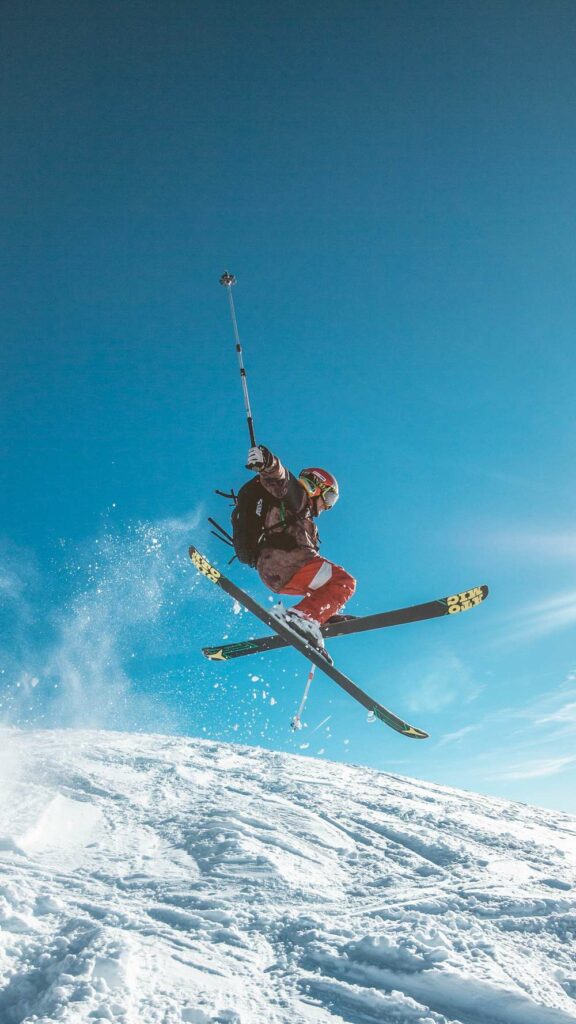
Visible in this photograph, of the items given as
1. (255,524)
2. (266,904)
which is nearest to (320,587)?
(255,524)

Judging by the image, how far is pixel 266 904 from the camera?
24.2 ft

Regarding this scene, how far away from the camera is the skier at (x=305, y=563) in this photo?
6.25 metres

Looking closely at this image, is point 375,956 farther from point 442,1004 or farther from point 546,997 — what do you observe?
point 546,997

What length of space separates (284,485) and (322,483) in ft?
2.68

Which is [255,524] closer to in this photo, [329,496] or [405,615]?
[329,496]

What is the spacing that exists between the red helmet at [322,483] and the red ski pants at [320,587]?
718 mm

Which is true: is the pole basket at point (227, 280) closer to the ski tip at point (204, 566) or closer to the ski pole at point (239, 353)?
the ski pole at point (239, 353)

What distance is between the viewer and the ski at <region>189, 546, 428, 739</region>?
6.82 m

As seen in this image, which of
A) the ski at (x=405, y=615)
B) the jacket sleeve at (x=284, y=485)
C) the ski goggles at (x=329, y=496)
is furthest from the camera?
the ski at (x=405, y=615)

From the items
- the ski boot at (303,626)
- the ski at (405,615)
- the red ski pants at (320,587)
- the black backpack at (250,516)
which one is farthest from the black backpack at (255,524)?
A: the ski at (405,615)

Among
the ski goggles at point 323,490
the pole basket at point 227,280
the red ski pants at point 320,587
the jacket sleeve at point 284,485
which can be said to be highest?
the pole basket at point 227,280

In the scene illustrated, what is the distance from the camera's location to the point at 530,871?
9586 mm

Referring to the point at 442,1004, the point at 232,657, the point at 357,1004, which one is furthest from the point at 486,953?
the point at 232,657

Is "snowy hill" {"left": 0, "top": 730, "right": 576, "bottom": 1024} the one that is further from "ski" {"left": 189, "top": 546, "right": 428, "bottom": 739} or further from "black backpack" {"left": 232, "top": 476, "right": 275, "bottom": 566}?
"black backpack" {"left": 232, "top": 476, "right": 275, "bottom": 566}
